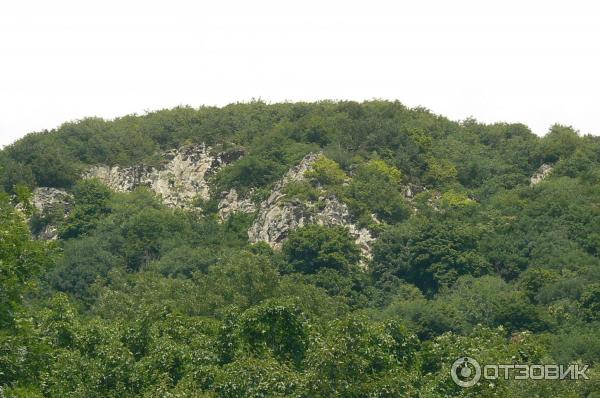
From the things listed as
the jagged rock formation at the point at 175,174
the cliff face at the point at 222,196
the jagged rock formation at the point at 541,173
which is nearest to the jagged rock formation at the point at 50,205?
the cliff face at the point at 222,196

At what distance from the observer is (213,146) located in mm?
113062

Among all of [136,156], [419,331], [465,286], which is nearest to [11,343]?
Result: [419,331]

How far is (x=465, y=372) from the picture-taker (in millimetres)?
47188

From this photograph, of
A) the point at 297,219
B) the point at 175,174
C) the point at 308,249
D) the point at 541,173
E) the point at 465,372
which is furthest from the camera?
the point at 175,174

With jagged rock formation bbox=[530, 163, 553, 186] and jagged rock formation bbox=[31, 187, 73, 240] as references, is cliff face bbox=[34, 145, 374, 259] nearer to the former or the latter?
jagged rock formation bbox=[31, 187, 73, 240]

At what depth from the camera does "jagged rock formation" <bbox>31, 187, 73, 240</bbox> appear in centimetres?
10412

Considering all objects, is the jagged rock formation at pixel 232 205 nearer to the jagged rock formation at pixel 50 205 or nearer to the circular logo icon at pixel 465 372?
the jagged rock formation at pixel 50 205

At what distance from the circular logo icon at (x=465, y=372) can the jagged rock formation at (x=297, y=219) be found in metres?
50.5

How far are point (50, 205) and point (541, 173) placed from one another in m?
34.3

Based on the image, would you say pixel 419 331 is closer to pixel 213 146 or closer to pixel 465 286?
pixel 465 286

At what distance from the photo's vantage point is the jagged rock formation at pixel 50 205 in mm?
104125

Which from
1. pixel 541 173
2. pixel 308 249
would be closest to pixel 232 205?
pixel 308 249

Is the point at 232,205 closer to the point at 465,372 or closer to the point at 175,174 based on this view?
the point at 175,174

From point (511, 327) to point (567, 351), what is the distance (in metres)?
11.1
